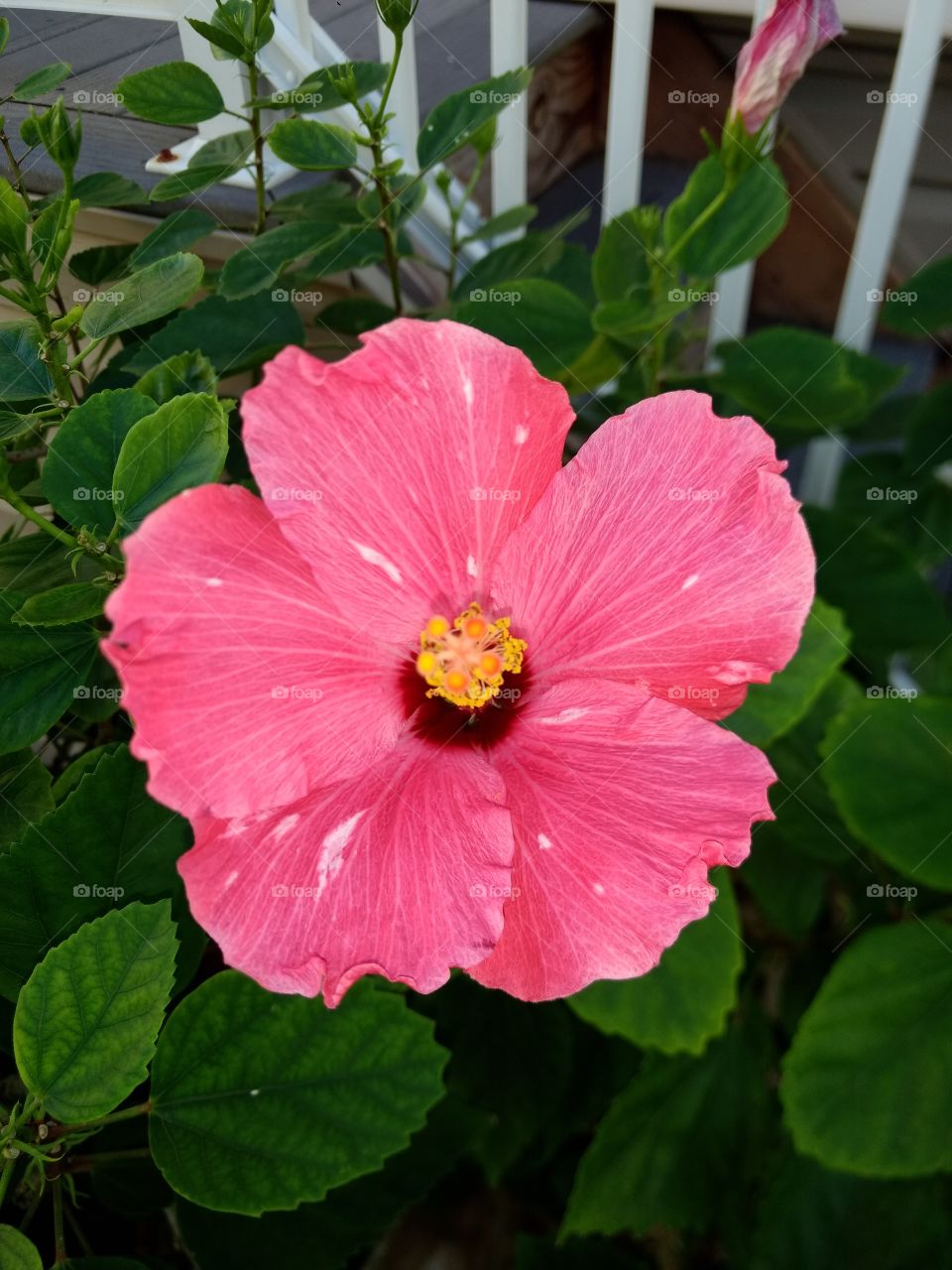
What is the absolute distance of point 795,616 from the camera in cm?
50

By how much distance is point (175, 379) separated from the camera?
651 millimetres

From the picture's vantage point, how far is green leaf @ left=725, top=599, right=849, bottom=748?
0.86m

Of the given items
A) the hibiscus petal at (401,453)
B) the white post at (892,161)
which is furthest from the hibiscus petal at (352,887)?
the white post at (892,161)

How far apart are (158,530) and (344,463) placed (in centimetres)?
11

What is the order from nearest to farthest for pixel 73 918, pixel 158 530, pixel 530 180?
pixel 158 530
pixel 73 918
pixel 530 180

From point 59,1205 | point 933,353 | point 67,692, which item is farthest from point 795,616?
point 933,353

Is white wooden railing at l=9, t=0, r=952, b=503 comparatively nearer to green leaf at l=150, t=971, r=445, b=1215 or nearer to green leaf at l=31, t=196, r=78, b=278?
green leaf at l=31, t=196, r=78, b=278

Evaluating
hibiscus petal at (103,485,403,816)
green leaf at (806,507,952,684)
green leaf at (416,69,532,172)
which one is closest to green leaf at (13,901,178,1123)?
hibiscus petal at (103,485,403,816)

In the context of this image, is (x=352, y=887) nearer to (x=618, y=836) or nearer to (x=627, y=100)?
(x=618, y=836)

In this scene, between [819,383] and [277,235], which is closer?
[277,235]

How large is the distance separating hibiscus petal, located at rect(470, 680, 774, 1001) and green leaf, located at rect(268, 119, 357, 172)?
44 cm

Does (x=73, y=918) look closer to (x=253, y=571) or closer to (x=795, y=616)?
(x=253, y=571)

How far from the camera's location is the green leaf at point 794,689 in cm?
86

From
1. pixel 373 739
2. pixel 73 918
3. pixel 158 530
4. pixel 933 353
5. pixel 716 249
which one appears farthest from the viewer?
pixel 933 353
